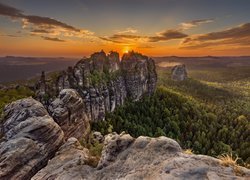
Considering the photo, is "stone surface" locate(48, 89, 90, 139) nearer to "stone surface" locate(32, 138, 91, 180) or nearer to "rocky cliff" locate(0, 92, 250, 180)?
"rocky cliff" locate(0, 92, 250, 180)

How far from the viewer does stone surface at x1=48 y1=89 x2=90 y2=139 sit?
210 ft

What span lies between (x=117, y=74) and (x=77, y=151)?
167857 millimetres

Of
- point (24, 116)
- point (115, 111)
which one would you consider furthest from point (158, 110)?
point (24, 116)

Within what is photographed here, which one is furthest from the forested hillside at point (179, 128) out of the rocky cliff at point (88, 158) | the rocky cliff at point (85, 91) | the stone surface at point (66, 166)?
the stone surface at point (66, 166)

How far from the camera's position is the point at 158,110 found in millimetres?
191750

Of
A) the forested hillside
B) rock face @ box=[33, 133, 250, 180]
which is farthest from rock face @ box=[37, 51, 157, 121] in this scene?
rock face @ box=[33, 133, 250, 180]

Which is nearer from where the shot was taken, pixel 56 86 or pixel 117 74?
pixel 56 86

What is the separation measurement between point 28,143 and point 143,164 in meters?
16.8

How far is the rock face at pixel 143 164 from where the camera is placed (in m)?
17.1

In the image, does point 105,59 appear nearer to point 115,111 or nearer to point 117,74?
point 117,74

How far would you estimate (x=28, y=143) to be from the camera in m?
30.9

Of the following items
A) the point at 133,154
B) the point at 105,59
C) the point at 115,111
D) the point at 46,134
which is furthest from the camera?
the point at 105,59

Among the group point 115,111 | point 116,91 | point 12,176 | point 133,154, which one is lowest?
point 115,111

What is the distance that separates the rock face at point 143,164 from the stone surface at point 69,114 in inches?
1434
